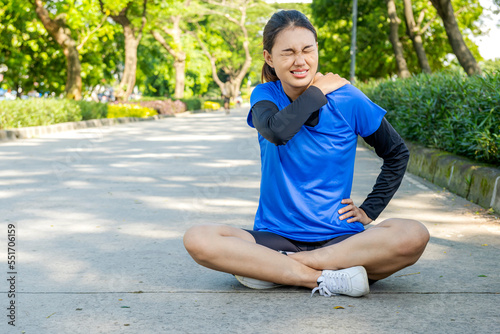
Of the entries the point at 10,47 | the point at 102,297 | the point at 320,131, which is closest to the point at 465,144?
the point at 320,131

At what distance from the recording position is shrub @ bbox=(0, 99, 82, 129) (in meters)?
17.2

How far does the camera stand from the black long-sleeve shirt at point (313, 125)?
3400 mm

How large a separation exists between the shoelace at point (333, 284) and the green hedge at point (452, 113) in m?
3.73

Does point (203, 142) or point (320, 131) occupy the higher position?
point (320, 131)

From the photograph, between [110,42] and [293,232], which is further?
[110,42]

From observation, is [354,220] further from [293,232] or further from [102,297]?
[102,297]

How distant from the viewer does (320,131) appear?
11.8 ft

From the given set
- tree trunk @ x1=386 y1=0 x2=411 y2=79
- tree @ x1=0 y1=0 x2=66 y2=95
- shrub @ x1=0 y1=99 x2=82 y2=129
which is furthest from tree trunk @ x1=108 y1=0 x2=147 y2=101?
tree trunk @ x1=386 y1=0 x2=411 y2=79

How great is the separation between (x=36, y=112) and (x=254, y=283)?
17006 millimetres

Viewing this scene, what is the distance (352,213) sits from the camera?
3709 mm

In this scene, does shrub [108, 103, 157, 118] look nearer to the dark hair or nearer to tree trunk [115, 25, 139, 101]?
tree trunk [115, 25, 139, 101]

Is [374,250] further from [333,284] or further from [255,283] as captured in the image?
[255,283]

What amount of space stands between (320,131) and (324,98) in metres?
0.23

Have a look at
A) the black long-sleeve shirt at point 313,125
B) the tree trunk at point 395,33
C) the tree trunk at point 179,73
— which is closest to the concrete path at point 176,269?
the black long-sleeve shirt at point 313,125
